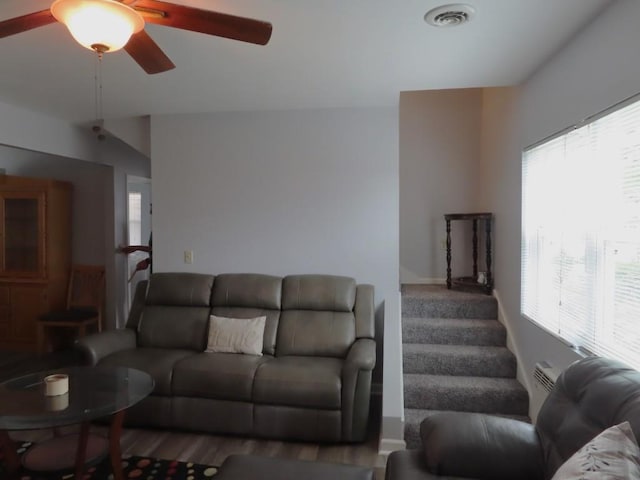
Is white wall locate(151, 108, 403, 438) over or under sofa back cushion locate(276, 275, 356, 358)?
over

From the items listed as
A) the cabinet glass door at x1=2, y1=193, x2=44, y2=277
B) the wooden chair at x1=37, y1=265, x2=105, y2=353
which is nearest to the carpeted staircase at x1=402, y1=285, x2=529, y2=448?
the wooden chair at x1=37, y1=265, x2=105, y2=353

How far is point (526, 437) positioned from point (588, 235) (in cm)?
112

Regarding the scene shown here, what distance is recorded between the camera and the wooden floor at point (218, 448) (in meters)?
2.56

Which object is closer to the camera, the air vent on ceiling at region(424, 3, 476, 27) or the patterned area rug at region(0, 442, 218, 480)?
the air vent on ceiling at region(424, 3, 476, 27)

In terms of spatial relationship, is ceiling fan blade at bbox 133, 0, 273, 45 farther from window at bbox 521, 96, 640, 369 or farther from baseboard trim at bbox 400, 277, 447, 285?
baseboard trim at bbox 400, 277, 447, 285

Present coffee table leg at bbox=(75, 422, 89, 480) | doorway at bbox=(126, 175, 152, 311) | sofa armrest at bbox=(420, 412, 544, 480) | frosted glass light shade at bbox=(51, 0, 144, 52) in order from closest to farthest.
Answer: frosted glass light shade at bbox=(51, 0, 144, 52)
sofa armrest at bbox=(420, 412, 544, 480)
coffee table leg at bbox=(75, 422, 89, 480)
doorway at bbox=(126, 175, 152, 311)

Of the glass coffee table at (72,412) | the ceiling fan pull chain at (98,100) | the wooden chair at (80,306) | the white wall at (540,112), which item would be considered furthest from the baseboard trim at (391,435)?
the wooden chair at (80,306)

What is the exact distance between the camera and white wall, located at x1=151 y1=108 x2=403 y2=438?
3609 millimetres

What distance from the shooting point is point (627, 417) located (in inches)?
50.1

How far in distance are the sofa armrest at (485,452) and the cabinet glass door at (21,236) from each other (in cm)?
478

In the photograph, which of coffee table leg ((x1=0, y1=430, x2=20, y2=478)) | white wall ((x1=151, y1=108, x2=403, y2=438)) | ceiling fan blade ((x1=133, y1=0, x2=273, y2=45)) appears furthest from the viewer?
white wall ((x1=151, y1=108, x2=403, y2=438))

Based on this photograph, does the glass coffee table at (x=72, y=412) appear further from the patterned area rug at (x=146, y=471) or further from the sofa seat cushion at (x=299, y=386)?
the sofa seat cushion at (x=299, y=386)

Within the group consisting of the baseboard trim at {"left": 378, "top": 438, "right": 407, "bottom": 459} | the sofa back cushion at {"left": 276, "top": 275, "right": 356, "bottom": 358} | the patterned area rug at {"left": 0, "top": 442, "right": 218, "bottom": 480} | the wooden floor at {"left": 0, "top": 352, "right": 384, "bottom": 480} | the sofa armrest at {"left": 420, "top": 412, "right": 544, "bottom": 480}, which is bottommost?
the wooden floor at {"left": 0, "top": 352, "right": 384, "bottom": 480}

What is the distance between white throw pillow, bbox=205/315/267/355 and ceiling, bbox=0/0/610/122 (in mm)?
1796
